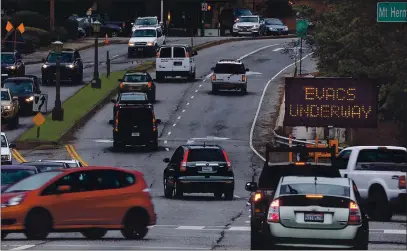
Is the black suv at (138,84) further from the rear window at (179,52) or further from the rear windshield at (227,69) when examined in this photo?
the rear window at (179,52)

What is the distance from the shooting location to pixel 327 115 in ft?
137

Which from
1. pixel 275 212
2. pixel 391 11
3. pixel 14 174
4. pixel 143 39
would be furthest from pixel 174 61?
pixel 275 212

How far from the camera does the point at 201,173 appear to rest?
3788 cm

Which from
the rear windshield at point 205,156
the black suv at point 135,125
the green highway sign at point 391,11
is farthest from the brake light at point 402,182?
the black suv at point 135,125

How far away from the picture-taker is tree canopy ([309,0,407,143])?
55.8m

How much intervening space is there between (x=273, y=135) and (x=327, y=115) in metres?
16.9

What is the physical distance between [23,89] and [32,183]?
123 feet

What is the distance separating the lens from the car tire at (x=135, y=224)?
2631 cm

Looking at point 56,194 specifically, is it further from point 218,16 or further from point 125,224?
point 218,16

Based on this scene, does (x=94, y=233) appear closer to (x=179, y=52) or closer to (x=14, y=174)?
(x=14, y=174)

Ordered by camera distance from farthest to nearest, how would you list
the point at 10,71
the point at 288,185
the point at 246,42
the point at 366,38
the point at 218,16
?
1. the point at 218,16
2. the point at 246,42
3. the point at 10,71
4. the point at 366,38
5. the point at 288,185

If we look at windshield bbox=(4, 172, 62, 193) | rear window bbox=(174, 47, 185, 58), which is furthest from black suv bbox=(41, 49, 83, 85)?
windshield bbox=(4, 172, 62, 193)

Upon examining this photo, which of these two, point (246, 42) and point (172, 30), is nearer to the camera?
point (246, 42)

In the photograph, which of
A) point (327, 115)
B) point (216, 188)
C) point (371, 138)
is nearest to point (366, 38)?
point (371, 138)
